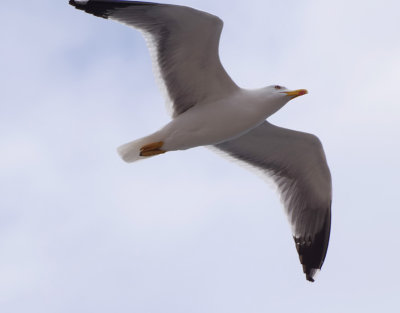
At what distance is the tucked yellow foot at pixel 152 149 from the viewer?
8.62m

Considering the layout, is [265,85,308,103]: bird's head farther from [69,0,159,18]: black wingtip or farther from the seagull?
[69,0,159,18]: black wingtip

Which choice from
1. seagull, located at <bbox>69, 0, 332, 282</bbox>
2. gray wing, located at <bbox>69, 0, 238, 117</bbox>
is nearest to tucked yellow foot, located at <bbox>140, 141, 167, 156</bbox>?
seagull, located at <bbox>69, 0, 332, 282</bbox>

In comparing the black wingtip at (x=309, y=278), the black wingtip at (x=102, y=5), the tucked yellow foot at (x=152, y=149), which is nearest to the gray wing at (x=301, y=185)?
the black wingtip at (x=309, y=278)

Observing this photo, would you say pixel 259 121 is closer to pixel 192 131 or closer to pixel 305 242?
pixel 192 131

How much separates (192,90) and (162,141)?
0.72 metres

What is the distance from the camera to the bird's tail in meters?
8.62

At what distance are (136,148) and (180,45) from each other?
1.25 meters

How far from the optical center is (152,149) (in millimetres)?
8656

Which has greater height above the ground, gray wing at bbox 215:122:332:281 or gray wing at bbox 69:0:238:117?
gray wing at bbox 69:0:238:117

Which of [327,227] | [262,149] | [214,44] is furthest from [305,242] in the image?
[214,44]

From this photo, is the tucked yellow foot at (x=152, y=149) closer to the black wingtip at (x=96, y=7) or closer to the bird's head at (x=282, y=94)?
the bird's head at (x=282, y=94)

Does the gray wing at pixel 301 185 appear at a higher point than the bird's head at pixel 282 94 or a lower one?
lower

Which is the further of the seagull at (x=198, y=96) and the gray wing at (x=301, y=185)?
the gray wing at (x=301, y=185)

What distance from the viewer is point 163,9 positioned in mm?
8180
